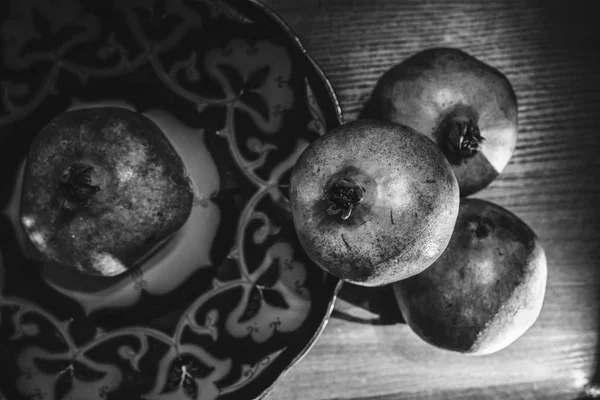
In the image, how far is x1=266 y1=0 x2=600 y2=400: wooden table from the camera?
867mm

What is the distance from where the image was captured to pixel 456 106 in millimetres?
700

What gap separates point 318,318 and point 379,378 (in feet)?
0.82

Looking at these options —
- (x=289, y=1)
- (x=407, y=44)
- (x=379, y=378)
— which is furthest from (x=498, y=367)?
(x=289, y=1)

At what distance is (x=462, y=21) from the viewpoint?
899 mm

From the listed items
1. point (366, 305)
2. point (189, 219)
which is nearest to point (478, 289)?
point (366, 305)

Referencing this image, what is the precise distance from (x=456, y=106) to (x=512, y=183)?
0.92 ft

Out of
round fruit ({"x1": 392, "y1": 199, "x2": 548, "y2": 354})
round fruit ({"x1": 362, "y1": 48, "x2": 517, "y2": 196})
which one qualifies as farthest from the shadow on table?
round fruit ({"x1": 362, "y1": 48, "x2": 517, "y2": 196})

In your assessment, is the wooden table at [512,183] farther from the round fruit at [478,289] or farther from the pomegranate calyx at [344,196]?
the pomegranate calyx at [344,196]

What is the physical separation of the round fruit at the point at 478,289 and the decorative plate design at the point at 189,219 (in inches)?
5.4

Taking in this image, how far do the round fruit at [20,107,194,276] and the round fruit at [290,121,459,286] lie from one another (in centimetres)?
22

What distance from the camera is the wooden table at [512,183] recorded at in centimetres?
87

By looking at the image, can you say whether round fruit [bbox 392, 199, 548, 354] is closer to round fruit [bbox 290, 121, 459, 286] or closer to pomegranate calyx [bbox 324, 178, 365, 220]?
round fruit [bbox 290, 121, 459, 286]

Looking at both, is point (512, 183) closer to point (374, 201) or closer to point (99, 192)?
point (374, 201)

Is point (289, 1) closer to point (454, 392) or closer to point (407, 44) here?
point (407, 44)
